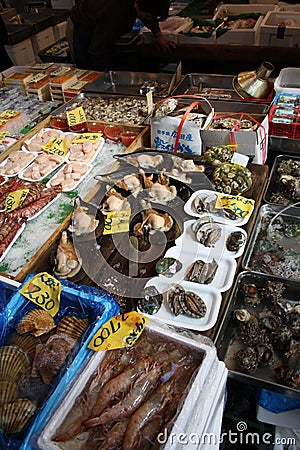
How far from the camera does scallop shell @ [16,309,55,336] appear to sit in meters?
1.61

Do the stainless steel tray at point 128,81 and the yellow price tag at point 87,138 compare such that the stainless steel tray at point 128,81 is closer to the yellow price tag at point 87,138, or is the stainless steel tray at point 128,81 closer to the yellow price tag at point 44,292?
the yellow price tag at point 87,138

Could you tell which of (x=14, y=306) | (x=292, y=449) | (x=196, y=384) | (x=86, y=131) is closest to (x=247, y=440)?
(x=292, y=449)

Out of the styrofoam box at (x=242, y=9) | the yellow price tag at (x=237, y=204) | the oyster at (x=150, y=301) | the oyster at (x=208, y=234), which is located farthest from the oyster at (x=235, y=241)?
the styrofoam box at (x=242, y=9)

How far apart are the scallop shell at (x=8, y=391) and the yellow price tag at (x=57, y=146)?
200 cm

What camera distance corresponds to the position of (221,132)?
9.07ft

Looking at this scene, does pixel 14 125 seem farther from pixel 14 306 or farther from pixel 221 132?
pixel 14 306

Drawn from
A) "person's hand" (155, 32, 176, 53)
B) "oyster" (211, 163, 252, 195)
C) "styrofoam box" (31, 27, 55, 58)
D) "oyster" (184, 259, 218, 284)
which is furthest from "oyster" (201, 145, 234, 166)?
"styrofoam box" (31, 27, 55, 58)

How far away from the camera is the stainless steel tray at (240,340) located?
5.46 feet

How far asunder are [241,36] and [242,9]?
4.01 feet

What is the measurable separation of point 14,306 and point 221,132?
186 cm

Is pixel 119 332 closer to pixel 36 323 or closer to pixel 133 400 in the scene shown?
pixel 133 400

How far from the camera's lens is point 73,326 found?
160 cm

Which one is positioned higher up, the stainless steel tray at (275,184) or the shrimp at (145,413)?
the shrimp at (145,413)

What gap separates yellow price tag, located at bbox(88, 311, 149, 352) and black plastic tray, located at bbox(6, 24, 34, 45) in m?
6.33
